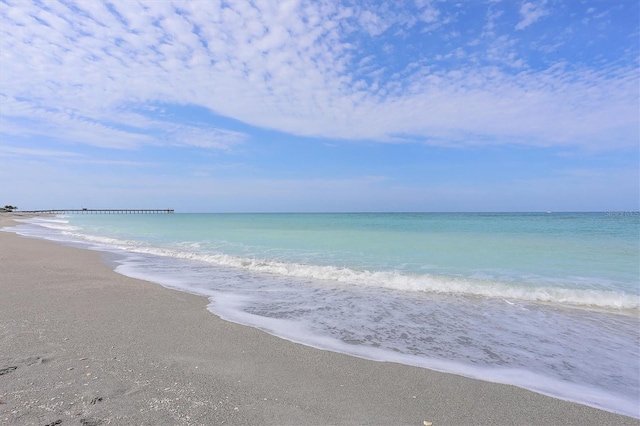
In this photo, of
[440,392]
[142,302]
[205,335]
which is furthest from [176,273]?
[440,392]

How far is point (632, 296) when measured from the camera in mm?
8250

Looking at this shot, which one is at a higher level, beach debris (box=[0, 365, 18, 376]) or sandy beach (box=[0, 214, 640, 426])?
beach debris (box=[0, 365, 18, 376])

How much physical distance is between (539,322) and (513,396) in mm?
3484

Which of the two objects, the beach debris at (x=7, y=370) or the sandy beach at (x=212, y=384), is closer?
the sandy beach at (x=212, y=384)

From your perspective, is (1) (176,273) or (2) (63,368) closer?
(2) (63,368)

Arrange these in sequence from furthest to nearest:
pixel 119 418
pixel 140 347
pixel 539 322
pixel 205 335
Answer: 1. pixel 539 322
2. pixel 205 335
3. pixel 140 347
4. pixel 119 418

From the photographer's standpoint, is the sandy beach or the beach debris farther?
the beach debris

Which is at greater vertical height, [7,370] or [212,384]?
[7,370]

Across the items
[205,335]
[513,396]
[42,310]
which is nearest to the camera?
[513,396]

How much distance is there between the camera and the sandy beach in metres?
3.06

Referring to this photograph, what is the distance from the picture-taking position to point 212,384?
11.8 feet

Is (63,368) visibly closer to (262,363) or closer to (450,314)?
(262,363)

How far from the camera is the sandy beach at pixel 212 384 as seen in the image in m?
3.06

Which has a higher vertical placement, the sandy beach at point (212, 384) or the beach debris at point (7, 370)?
the beach debris at point (7, 370)
